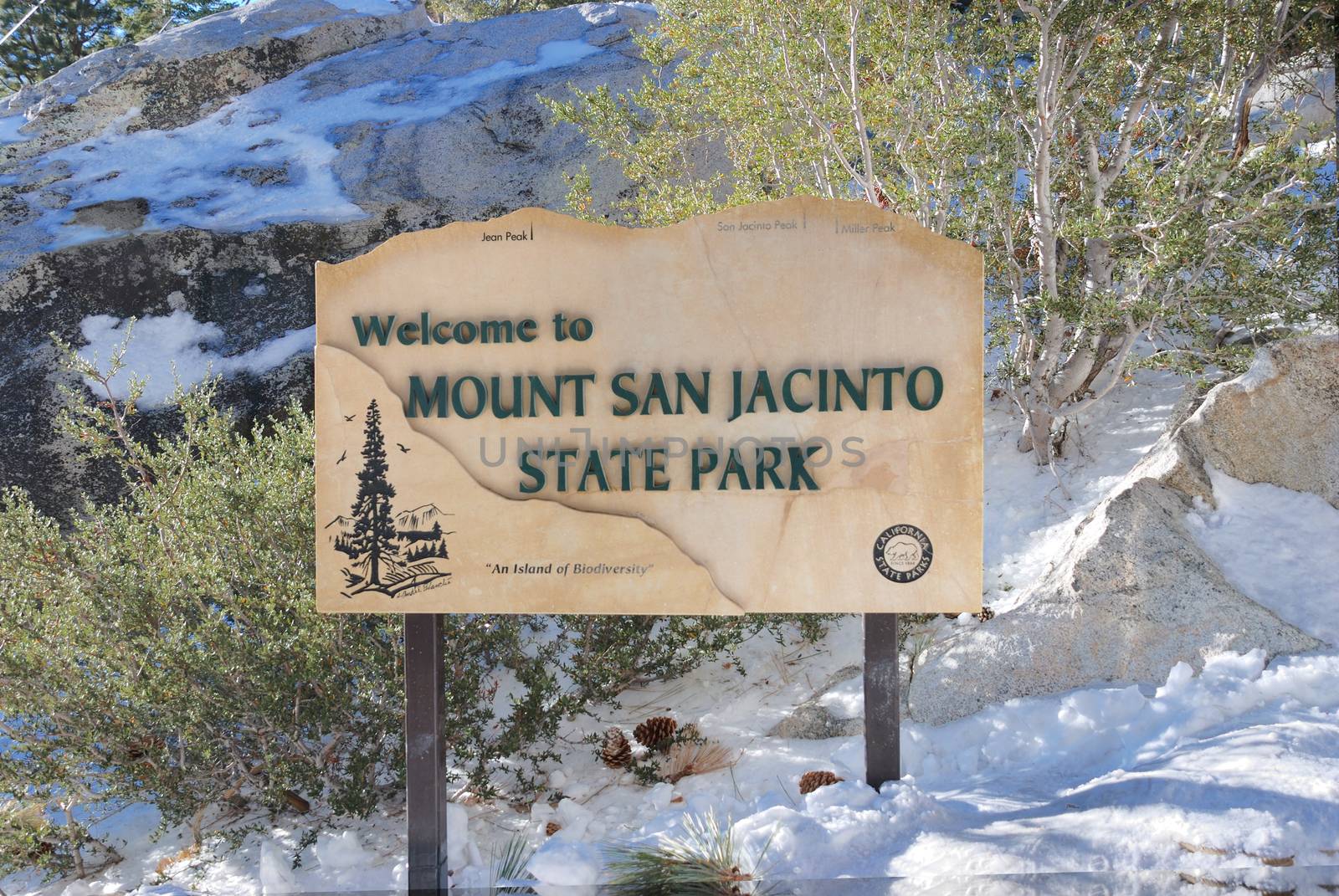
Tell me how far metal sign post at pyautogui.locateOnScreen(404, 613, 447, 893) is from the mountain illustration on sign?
0.18 m

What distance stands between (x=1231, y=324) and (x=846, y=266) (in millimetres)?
4571

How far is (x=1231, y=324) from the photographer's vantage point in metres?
6.31

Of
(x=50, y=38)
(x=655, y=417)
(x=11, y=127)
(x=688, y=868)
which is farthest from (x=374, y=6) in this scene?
(x=688, y=868)

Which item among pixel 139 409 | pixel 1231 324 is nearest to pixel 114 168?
pixel 139 409

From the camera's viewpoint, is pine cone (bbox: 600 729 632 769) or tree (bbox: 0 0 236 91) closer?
pine cone (bbox: 600 729 632 769)

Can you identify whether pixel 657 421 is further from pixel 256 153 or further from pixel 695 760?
pixel 256 153

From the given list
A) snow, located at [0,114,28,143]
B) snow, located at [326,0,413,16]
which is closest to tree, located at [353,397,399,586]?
snow, located at [0,114,28,143]

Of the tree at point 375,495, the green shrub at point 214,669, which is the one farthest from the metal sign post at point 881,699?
the tree at point 375,495

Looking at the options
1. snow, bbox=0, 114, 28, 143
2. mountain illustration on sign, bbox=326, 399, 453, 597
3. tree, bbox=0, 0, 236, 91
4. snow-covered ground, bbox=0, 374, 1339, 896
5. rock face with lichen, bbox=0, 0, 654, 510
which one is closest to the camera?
snow-covered ground, bbox=0, 374, 1339, 896

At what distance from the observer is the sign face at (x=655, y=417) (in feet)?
10.6

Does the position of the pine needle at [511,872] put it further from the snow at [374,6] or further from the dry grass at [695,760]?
the snow at [374,6]

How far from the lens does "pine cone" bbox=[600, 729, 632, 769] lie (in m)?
4.63

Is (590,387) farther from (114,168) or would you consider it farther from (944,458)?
(114,168)

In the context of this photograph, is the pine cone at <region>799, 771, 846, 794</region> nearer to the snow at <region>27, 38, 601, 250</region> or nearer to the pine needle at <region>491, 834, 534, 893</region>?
the pine needle at <region>491, 834, 534, 893</region>
